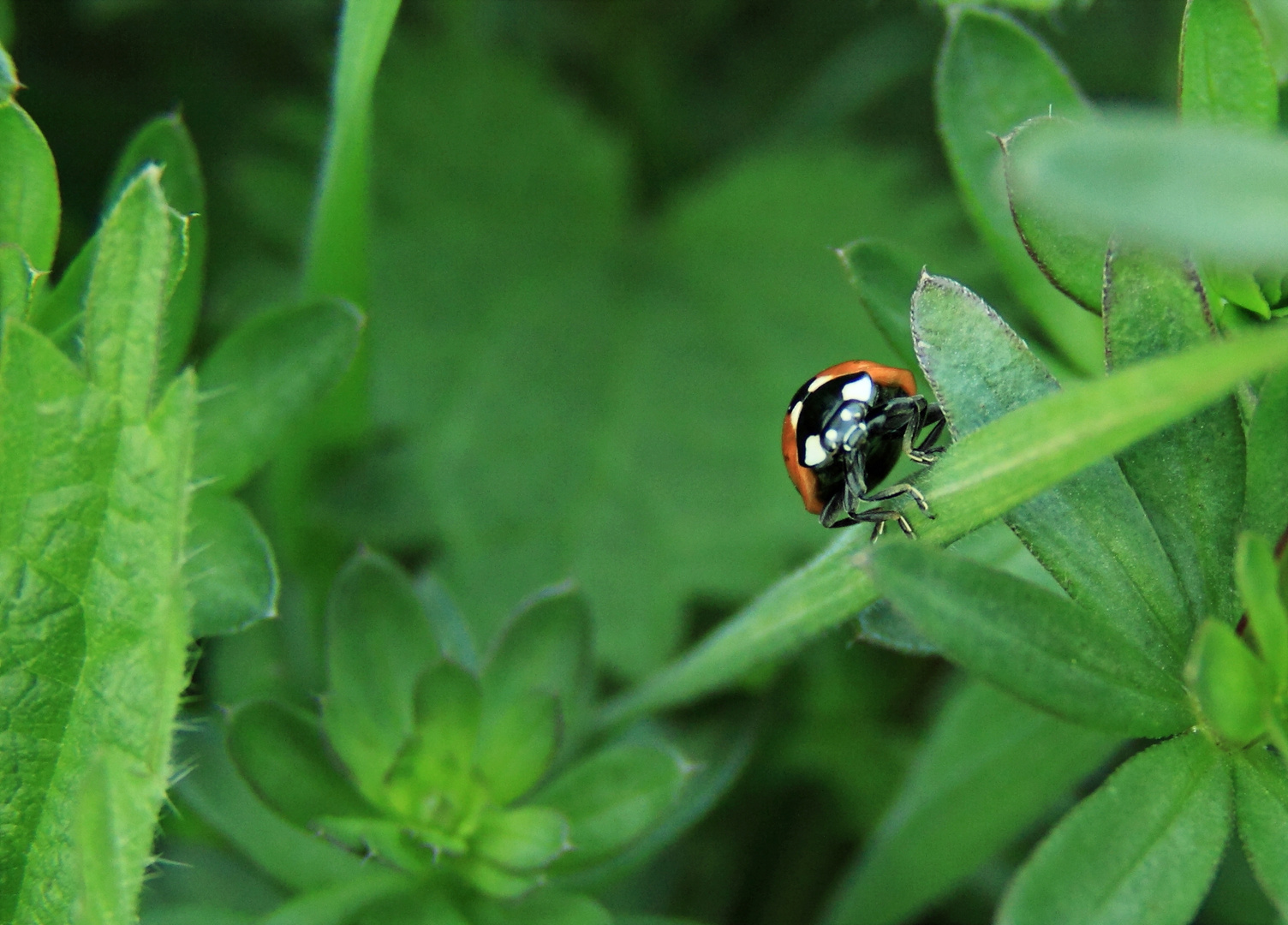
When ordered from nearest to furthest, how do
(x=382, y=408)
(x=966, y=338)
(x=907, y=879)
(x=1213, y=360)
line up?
1. (x=1213, y=360)
2. (x=966, y=338)
3. (x=907, y=879)
4. (x=382, y=408)

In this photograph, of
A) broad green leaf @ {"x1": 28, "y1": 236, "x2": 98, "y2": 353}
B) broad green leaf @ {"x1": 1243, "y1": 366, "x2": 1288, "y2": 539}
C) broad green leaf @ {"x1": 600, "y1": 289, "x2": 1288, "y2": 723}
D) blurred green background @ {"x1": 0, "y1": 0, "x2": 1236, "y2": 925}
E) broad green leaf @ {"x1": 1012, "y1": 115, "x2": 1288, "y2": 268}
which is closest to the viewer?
broad green leaf @ {"x1": 1012, "y1": 115, "x2": 1288, "y2": 268}

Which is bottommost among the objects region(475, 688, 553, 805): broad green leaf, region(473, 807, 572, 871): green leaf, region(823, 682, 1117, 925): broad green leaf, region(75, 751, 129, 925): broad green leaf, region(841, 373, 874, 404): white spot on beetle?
region(823, 682, 1117, 925): broad green leaf

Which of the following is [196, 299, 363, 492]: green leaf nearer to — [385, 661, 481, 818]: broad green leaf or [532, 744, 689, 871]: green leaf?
[385, 661, 481, 818]: broad green leaf

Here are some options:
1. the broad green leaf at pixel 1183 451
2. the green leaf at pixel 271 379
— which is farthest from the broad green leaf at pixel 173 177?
the broad green leaf at pixel 1183 451

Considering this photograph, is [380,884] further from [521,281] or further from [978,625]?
[521,281]

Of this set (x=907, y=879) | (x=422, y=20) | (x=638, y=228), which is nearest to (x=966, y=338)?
(x=907, y=879)

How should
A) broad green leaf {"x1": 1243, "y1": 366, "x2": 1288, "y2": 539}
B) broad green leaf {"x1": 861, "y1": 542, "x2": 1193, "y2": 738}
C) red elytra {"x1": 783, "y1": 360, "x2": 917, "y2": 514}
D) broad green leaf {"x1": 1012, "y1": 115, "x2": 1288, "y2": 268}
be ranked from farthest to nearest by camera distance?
red elytra {"x1": 783, "y1": 360, "x2": 917, "y2": 514}, broad green leaf {"x1": 1243, "y1": 366, "x2": 1288, "y2": 539}, broad green leaf {"x1": 861, "y1": 542, "x2": 1193, "y2": 738}, broad green leaf {"x1": 1012, "y1": 115, "x2": 1288, "y2": 268}

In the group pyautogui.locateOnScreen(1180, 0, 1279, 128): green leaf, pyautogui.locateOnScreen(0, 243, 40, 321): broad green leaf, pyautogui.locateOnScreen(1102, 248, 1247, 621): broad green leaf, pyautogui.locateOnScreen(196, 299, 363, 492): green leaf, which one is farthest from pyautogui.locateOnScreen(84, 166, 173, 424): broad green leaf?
pyautogui.locateOnScreen(1180, 0, 1279, 128): green leaf
